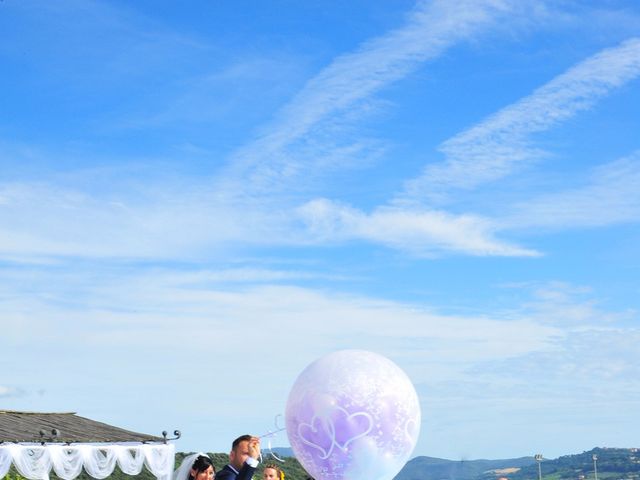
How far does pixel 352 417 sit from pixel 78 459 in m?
20.5

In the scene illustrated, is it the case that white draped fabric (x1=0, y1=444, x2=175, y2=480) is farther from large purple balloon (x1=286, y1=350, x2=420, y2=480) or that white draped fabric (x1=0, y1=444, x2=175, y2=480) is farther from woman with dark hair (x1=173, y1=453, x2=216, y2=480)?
large purple balloon (x1=286, y1=350, x2=420, y2=480)

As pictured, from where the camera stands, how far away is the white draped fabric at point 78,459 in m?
25.7

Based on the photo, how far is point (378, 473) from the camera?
9344mm

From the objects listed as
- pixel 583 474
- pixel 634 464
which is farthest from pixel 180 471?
pixel 634 464

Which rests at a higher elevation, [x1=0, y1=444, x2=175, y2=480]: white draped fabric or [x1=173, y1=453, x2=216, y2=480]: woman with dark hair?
[x1=0, y1=444, x2=175, y2=480]: white draped fabric

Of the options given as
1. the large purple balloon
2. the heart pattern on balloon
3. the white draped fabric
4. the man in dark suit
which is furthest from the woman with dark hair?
the white draped fabric

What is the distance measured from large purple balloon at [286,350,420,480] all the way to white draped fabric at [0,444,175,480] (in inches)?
721

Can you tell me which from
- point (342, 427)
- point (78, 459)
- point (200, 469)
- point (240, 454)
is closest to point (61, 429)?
point (78, 459)

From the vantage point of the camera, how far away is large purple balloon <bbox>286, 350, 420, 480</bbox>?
9.06 m

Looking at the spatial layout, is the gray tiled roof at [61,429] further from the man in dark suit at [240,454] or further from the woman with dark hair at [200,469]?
the man in dark suit at [240,454]

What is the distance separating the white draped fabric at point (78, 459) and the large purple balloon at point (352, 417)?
18321 millimetres

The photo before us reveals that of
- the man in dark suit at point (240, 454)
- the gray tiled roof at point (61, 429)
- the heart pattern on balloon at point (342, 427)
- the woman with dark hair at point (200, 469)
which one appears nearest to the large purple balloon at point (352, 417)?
the heart pattern on balloon at point (342, 427)

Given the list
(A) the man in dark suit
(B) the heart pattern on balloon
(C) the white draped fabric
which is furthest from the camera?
(C) the white draped fabric

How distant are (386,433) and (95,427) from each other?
23.7 meters
